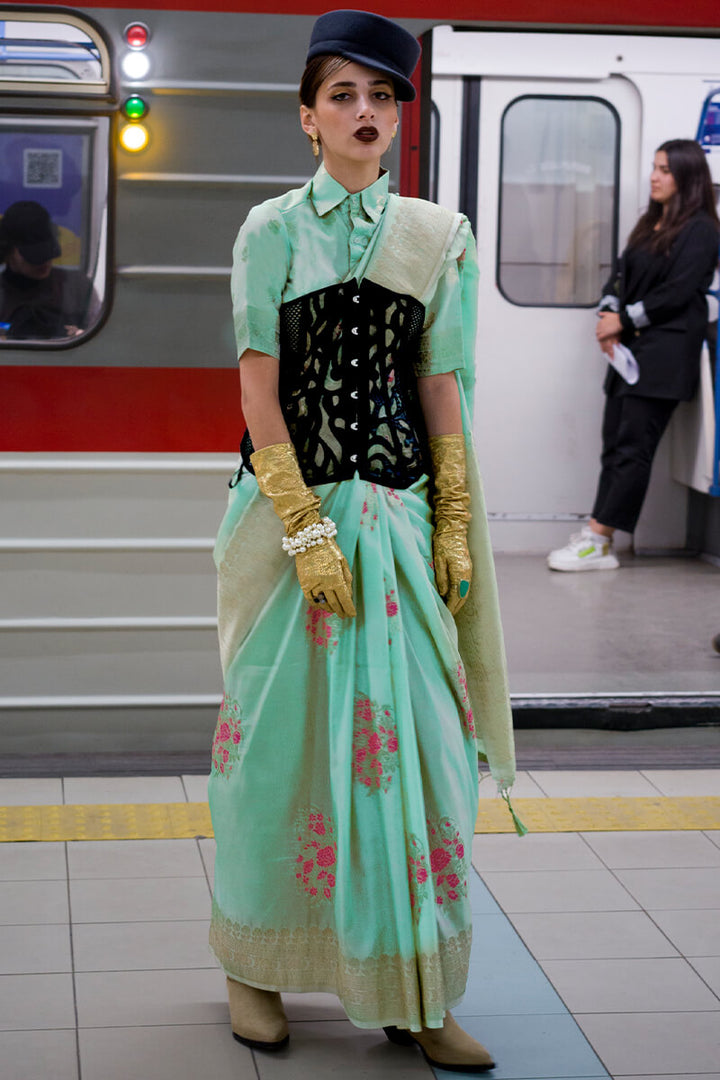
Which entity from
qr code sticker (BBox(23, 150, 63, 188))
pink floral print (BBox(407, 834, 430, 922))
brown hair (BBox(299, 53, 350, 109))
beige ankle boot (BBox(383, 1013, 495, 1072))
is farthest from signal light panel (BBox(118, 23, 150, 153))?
beige ankle boot (BBox(383, 1013, 495, 1072))

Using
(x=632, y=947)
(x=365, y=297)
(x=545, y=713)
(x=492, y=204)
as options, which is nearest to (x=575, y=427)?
(x=492, y=204)

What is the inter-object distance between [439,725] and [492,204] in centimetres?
487

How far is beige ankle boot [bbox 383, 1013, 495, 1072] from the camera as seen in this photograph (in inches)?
101

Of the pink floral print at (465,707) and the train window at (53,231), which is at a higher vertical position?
the train window at (53,231)

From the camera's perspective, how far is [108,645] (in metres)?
4.27

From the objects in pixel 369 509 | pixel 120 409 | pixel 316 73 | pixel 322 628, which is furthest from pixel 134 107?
pixel 322 628

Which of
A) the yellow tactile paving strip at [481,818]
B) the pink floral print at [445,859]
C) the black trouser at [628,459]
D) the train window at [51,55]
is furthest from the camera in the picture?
the black trouser at [628,459]

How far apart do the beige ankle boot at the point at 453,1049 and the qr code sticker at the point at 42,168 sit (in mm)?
2629

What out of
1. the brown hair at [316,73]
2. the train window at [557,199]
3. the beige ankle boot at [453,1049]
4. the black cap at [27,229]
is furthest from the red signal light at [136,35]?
the train window at [557,199]

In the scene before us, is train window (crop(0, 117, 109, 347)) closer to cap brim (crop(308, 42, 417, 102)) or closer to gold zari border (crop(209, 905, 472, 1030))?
cap brim (crop(308, 42, 417, 102))

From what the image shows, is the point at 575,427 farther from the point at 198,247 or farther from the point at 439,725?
the point at 439,725

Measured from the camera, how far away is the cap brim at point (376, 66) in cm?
244

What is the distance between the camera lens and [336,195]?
253 centimetres

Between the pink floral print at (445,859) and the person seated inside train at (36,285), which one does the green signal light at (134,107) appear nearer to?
the person seated inside train at (36,285)
